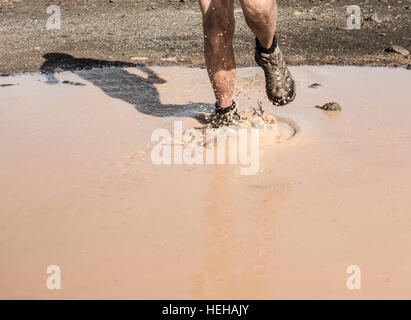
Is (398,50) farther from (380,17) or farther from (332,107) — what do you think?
(332,107)

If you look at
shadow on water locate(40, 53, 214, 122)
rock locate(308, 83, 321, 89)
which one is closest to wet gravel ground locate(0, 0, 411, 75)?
shadow on water locate(40, 53, 214, 122)

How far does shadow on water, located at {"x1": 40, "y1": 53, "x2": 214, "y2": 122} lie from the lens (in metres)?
3.97

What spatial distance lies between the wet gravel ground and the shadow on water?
154 mm

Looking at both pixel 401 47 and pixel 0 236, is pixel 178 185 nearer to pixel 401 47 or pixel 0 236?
pixel 0 236

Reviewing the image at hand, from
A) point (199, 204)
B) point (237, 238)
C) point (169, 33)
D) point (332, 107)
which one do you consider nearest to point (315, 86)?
point (332, 107)

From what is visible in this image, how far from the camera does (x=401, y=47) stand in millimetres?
5488

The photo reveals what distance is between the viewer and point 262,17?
3131 millimetres

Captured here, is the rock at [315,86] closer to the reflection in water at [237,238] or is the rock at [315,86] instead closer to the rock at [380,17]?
the reflection in water at [237,238]

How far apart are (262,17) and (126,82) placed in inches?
72.2

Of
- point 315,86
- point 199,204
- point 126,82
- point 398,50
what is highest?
point 398,50

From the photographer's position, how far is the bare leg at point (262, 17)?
10.1 ft

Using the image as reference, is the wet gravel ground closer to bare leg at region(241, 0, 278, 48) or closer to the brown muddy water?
the brown muddy water

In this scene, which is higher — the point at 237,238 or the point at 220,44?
the point at 220,44

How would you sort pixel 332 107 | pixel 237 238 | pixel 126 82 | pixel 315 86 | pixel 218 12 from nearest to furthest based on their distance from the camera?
pixel 237 238, pixel 218 12, pixel 332 107, pixel 315 86, pixel 126 82
